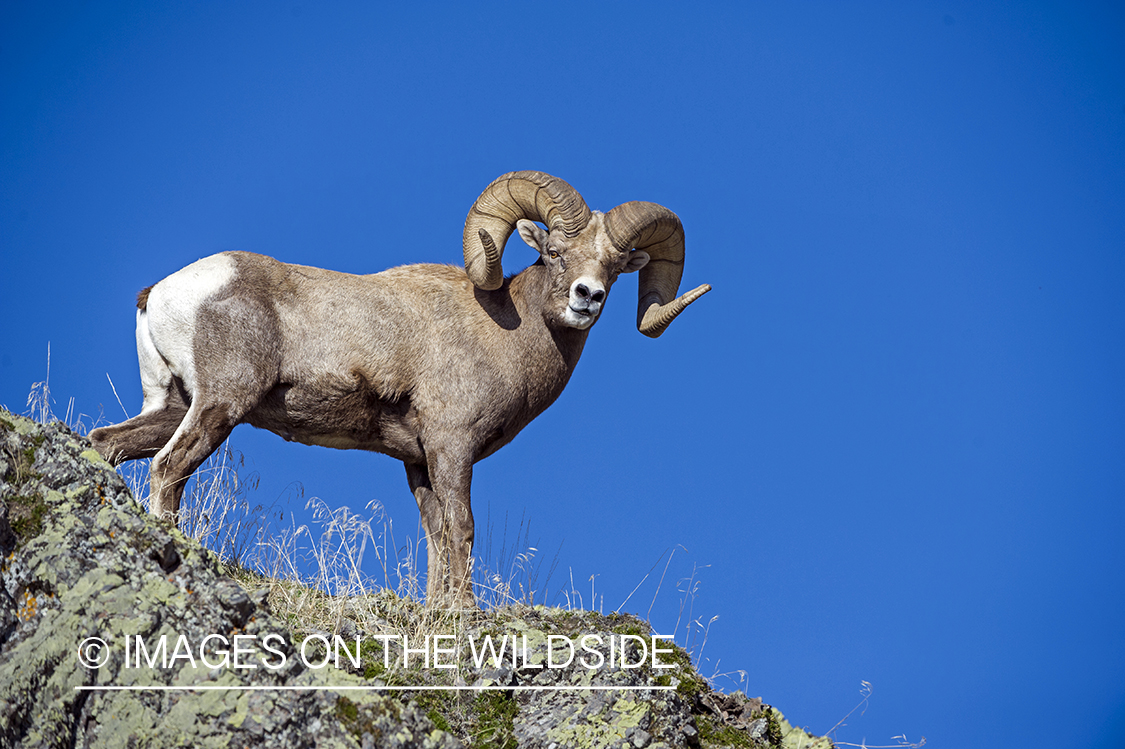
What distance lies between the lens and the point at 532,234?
955 cm

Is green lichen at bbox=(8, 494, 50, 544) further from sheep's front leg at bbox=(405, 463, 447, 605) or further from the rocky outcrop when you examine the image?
sheep's front leg at bbox=(405, 463, 447, 605)

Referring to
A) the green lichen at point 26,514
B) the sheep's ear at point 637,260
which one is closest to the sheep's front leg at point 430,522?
the sheep's ear at point 637,260

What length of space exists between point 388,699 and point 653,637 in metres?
2.30

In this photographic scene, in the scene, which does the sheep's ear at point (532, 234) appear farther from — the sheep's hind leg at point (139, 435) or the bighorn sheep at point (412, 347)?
the sheep's hind leg at point (139, 435)

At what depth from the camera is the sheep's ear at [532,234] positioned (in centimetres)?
952

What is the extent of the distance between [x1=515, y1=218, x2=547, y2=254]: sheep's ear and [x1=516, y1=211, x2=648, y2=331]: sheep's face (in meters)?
0.02

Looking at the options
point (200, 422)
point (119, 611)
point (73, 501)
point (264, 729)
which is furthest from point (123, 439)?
point (264, 729)

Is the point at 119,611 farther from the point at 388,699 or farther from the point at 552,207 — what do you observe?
the point at 552,207

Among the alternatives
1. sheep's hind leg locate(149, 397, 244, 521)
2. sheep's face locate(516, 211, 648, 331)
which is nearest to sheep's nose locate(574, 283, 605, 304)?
sheep's face locate(516, 211, 648, 331)

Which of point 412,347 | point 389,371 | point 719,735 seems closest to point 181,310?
point 389,371

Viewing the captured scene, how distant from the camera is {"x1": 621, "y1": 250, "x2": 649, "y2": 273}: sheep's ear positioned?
385 inches

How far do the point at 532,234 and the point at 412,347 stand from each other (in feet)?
5.38

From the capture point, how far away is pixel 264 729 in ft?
14.5

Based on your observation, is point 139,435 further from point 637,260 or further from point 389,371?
point 637,260
